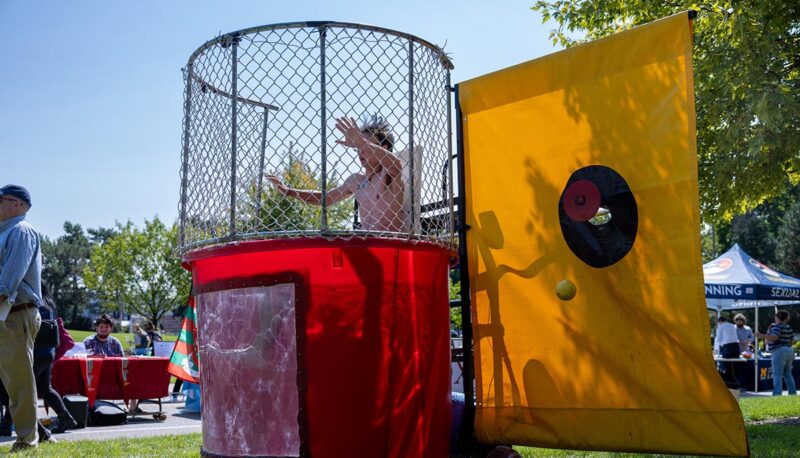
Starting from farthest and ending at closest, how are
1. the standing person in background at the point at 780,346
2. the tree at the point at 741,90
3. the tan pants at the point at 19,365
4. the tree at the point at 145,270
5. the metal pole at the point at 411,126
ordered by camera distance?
1. the tree at the point at 145,270
2. the standing person in background at the point at 780,346
3. the tree at the point at 741,90
4. the tan pants at the point at 19,365
5. the metal pole at the point at 411,126

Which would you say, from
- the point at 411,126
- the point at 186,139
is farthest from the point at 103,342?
the point at 411,126

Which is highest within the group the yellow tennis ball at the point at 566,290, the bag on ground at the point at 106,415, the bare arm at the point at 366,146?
the bare arm at the point at 366,146

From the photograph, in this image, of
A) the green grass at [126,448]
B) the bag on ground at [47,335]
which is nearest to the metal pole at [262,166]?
the green grass at [126,448]

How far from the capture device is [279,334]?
361cm

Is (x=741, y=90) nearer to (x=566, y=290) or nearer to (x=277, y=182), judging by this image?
(x=566, y=290)

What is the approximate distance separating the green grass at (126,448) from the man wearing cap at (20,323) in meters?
0.30

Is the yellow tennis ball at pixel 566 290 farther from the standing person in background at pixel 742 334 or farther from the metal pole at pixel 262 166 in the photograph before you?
the standing person in background at pixel 742 334

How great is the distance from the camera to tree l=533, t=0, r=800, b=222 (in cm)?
723

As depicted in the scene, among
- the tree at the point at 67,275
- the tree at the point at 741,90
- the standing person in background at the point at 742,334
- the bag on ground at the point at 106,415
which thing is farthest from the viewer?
the tree at the point at 67,275

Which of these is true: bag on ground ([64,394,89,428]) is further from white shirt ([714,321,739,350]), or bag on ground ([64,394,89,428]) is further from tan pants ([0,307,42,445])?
white shirt ([714,321,739,350])

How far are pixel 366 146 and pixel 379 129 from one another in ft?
0.68

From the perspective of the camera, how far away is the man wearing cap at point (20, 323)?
228 inches

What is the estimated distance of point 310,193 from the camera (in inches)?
162

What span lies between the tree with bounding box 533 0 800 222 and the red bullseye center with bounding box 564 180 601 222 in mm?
3725
